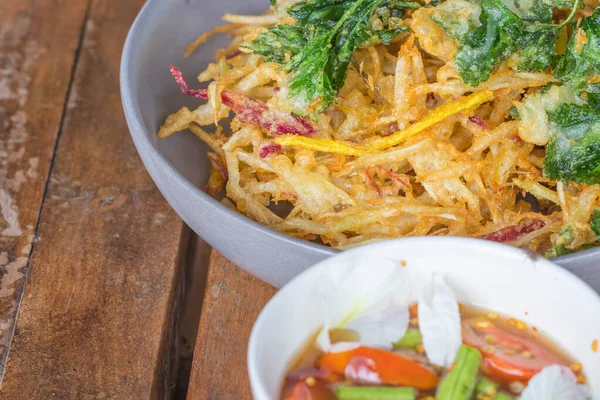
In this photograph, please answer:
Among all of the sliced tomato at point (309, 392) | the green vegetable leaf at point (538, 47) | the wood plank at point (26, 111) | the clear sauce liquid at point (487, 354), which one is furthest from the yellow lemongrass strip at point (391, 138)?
the wood plank at point (26, 111)

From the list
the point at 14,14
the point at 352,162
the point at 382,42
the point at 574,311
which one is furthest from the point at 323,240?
the point at 14,14

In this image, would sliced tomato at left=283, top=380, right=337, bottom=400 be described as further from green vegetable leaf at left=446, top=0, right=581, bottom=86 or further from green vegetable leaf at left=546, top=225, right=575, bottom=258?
green vegetable leaf at left=446, top=0, right=581, bottom=86

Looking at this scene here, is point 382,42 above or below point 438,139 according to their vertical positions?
above

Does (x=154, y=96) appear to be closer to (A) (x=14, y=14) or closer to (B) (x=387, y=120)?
(B) (x=387, y=120)

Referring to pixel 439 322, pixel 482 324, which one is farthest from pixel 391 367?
pixel 482 324

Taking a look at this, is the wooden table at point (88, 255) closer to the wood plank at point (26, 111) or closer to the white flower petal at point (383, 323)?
the wood plank at point (26, 111)

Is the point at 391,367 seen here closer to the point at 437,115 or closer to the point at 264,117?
the point at 437,115
